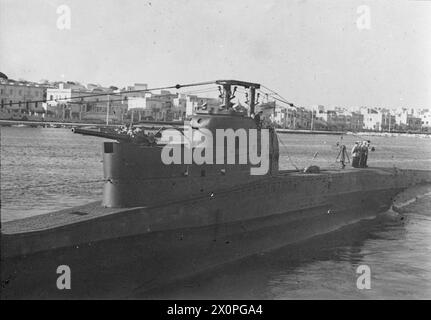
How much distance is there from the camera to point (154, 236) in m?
15.7

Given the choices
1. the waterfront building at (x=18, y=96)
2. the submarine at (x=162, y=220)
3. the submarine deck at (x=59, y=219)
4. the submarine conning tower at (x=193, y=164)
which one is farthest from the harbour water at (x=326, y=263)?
the waterfront building at (x=18, y=96)

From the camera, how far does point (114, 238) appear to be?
14727mm

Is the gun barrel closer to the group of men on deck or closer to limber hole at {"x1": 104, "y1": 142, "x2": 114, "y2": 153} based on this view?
limber hole at {"x1": 104, "y1": 142, "x2": 114, "y2": 153}

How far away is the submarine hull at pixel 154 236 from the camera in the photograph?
12930 mm

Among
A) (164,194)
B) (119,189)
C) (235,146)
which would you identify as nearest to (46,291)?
(119,189)

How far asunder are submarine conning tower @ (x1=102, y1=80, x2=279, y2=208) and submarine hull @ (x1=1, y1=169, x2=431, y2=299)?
20.3 inches

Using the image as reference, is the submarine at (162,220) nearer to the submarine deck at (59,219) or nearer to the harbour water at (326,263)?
the submarine deck at (59,219)

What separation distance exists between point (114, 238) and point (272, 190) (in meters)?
7.47

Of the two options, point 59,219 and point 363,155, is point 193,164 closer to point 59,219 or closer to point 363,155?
point 59,219

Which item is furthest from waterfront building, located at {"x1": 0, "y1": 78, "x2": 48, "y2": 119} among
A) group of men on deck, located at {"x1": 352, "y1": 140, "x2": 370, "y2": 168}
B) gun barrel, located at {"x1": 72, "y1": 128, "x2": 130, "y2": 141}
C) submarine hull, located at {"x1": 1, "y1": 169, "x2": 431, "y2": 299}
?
gun barrel, located at {"x1": 72, "y1": 128, "x2": 130, "y2": 141}

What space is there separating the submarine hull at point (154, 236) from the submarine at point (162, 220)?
1.1 inches

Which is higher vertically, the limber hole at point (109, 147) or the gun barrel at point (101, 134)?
the gun barrel at point (101, 134)

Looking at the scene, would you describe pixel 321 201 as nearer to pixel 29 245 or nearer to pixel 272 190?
pixel 272 190

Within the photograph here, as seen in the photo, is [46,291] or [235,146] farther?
[235,146]
